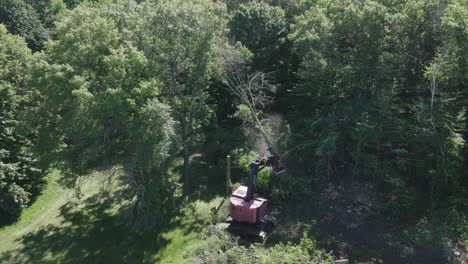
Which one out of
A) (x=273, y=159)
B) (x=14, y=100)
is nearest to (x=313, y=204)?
(x=273, y=159)

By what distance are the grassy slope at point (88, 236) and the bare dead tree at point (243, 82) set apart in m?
6.27

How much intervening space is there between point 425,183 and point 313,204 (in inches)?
259

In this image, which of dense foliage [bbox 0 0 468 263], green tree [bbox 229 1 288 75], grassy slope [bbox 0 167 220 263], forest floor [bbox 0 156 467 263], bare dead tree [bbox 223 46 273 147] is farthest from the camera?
green tree [bbox 229 1 288 75]

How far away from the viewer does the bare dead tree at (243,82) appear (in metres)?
24.7

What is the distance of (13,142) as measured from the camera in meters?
23.7

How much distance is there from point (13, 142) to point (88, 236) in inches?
304

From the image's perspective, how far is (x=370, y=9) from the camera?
21.4 meters

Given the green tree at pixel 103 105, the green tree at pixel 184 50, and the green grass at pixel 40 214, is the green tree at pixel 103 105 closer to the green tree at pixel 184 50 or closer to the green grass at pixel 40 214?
the green tree at pixel 184 50

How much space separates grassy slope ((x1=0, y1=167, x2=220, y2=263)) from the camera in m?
19.3

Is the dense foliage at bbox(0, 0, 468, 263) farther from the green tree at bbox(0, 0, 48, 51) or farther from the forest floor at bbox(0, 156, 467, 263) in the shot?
the green tree at bbox(0, 0, 48, 51)

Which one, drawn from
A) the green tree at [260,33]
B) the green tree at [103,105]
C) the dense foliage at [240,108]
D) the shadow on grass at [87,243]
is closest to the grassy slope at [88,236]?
the shadow on grass at [87,243]

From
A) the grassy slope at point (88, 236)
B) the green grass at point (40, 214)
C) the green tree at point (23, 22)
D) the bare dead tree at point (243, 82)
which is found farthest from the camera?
the green tree at point (23, 22)

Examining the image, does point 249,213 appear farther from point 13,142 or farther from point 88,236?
point 13,142

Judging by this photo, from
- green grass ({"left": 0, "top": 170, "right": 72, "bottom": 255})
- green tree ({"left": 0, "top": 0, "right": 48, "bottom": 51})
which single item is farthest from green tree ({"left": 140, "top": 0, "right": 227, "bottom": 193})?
green tree ({"left": 0, "top": 0, "right": 48, "bottom": 51})
